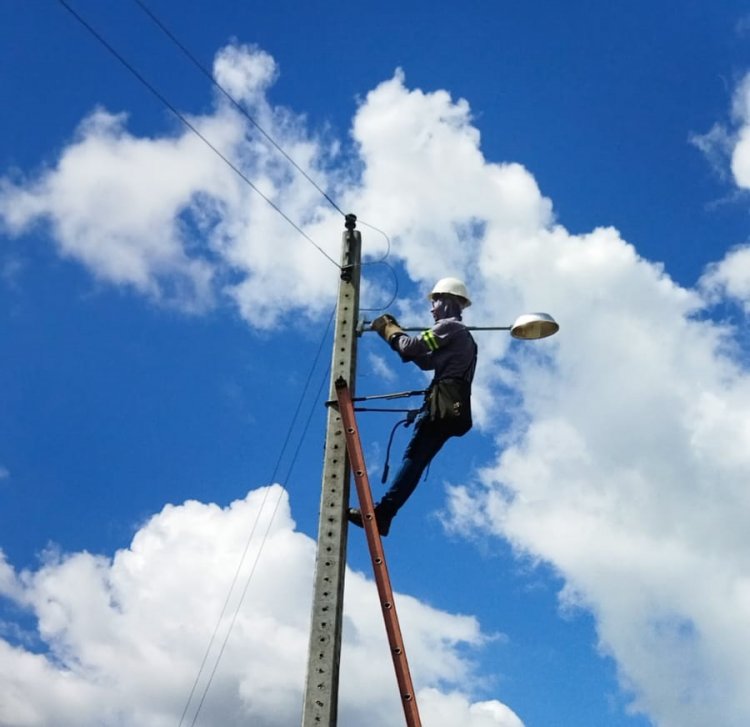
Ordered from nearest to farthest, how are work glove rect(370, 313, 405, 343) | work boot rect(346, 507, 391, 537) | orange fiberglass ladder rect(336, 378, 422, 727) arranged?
orange fiberglass ladder rect(336, 378, 422, 727) → work boot rect(346, 507, 391, 537) → work glove rect(370, 313, 405, 343)

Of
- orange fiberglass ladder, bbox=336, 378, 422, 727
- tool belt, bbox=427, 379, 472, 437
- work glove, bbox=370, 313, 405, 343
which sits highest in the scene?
work glove, bbox=370, 313, 405, 343

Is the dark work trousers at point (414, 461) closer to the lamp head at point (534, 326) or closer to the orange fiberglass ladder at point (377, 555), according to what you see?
the orange fiberglass ladder at point (377, 555)

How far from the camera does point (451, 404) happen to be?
637 centimetres

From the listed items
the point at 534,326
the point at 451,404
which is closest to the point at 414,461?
the point at 451,404

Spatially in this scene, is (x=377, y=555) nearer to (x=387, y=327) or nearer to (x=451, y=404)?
(x=451, y=404)

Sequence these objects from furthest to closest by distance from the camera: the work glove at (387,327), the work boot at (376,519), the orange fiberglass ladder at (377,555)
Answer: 1. the work glove at (387,327)
2. the work boot at (376,519)
3. the orange fiberglass ladder at (377,555)

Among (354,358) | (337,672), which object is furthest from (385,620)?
(354,358)

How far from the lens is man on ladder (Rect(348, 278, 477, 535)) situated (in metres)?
6.31

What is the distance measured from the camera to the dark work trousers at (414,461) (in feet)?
20.3

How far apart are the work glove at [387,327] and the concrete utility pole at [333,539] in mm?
153

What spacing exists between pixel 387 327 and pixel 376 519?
139 cm

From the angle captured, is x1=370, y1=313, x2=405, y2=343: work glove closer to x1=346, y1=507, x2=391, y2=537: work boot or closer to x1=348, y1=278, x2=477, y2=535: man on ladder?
x1=348, y1=278, x2=477, y2=535: man on ladder

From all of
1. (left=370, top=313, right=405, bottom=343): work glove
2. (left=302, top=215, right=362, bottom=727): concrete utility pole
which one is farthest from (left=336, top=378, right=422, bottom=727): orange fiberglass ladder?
(left=370, top=313, right=405, bottom=343): work glove

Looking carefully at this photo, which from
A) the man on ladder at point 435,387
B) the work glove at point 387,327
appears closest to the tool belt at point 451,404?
the man on ladder at point 435,387
